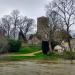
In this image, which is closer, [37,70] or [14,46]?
[37,70]

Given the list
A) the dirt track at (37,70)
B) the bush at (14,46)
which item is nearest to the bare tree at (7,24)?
the bush at (14,46)

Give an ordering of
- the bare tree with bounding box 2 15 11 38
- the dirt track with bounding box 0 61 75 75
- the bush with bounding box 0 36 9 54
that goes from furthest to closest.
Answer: the bare tree with bounding box 2 15 11 38 < the bush with bounding box 0 36 9 54 < the dirt track with bounding box 0 61 75 75

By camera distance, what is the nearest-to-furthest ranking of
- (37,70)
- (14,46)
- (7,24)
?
(37,70) < (14,46) < (7,24)

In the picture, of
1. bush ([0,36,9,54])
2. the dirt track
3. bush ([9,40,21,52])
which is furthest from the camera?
bush ([9,40,21,52])

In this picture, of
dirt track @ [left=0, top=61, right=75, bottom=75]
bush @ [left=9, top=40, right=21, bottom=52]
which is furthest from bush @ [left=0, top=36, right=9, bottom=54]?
dirt track @ [left=0, top=61, right=75, bottom=75]

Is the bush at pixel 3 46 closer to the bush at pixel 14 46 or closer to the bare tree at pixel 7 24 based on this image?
the bush at pixel 14 46

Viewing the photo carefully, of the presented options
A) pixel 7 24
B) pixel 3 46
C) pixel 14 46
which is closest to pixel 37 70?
pixel 3 46

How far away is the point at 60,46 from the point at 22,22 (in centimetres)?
4510

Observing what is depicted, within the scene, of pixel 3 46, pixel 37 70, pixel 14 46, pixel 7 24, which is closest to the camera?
pixel 37 70

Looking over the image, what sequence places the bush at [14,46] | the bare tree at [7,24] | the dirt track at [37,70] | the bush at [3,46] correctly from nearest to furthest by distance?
the dirt track at [37,70] → the bush at [3,46] → the bush at [14,46] → the bare tree at [7,24]

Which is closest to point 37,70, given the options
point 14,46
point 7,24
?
point 14,46

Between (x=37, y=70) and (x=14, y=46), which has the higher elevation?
(x=14, y=46)

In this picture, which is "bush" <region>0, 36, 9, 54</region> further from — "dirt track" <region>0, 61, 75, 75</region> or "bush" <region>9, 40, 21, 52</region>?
"dirt track" <region>0, 61, 75, 75</region>

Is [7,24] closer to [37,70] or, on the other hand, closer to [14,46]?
[14,46]
